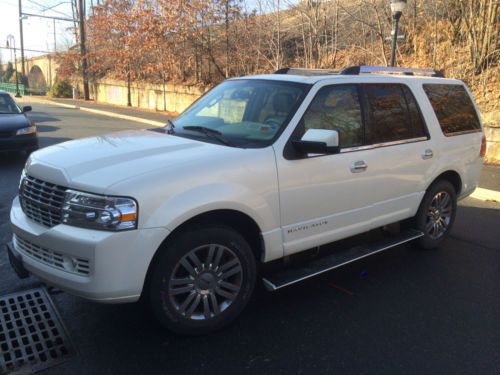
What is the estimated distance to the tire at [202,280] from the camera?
119 inches

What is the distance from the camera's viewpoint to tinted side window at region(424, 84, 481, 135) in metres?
4.86

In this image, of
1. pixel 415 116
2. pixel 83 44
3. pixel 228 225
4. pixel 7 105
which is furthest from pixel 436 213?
pixel 83 44

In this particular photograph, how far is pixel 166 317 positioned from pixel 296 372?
0.95m

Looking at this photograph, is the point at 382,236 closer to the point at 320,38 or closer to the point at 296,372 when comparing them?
the point at 296,372

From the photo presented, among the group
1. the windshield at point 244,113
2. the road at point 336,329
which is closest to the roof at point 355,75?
the windshield at point 244,113

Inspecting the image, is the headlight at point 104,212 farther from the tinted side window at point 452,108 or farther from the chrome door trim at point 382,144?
the tinted side window at point 452,108

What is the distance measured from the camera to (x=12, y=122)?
30.2 feet

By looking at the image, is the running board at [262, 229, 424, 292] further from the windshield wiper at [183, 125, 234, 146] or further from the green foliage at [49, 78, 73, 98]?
the green foliage at [49, 78, 73, 98]

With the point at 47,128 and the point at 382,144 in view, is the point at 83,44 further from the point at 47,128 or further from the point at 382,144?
the point at 382,144

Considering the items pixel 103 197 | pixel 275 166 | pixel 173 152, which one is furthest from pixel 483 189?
pixel 103 197

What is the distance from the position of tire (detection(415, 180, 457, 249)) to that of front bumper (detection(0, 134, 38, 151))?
793 centimetres

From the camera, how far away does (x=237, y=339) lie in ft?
10.6

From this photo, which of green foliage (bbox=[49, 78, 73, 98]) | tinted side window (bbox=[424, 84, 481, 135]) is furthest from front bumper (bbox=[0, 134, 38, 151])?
green foliage (bbox=[49, 78, 73, 98])

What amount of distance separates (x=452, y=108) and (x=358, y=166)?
6.20 ft
